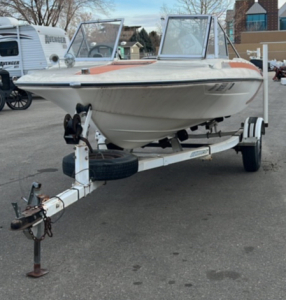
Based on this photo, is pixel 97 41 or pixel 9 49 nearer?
pixel 97 41

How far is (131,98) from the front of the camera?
15.3ft

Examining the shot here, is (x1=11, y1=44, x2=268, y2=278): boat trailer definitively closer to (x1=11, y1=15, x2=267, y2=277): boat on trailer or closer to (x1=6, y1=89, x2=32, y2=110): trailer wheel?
(x1=11, y1=15, x2=267, y2=277): boat on trailer

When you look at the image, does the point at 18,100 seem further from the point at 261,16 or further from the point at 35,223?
the point at 261,16

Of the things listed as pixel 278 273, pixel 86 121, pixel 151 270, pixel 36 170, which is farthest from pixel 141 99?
pixel 36 170

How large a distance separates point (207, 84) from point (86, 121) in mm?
1303

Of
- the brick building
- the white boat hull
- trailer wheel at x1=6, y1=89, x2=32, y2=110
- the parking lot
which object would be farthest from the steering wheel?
the brick building

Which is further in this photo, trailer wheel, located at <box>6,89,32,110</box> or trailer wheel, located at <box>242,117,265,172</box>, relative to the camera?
trailer wheel, located at <box>6,89,32,110</box>

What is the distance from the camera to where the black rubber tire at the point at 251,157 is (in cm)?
654

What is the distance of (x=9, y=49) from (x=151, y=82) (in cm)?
1766

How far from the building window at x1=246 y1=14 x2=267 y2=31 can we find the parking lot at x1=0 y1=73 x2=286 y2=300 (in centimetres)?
7125

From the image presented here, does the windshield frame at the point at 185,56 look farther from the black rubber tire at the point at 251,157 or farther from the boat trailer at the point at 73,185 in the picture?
the black rubber tire at the point at 251,157

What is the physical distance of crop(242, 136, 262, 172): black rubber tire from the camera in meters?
6.54

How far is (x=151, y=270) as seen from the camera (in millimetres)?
3861

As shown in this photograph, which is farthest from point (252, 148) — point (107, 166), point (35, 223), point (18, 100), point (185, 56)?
point (18, 100)
